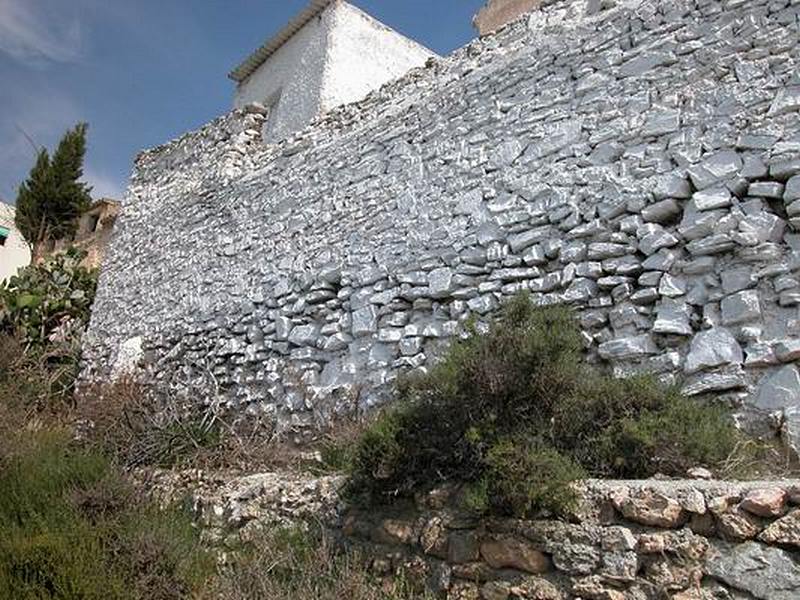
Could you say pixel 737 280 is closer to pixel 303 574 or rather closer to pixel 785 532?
pixel 785 532

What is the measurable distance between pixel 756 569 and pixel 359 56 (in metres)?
11.4

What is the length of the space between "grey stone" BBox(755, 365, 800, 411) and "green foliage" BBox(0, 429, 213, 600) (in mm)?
3691

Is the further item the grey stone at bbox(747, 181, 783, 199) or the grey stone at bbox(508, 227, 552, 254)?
the grey stone at bbox(508, 227, 552, 254)

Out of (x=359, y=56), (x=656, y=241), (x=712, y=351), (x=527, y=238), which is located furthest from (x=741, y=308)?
(x=359, y=56)

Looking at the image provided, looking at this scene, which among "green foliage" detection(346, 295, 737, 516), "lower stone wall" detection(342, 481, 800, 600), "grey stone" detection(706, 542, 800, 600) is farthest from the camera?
"green foliage" detection(346, 295, 737, 516)

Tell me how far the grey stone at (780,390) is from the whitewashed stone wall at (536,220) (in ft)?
0.05

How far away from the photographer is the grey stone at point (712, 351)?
4.82m

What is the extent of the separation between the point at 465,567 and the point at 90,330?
982cm

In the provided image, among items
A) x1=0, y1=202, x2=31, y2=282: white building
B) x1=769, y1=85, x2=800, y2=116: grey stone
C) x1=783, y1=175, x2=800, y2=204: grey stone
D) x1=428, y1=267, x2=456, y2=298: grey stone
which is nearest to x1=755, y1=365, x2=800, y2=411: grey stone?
x1=783, y1=175, x2=800, y2=204: grey stone

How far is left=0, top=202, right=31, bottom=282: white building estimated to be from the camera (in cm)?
2638

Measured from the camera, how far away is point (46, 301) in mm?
13133

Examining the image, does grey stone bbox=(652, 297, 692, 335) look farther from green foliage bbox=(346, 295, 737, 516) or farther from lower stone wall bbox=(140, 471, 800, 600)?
lower stone wall bbox=(140, 471, 800, 600)

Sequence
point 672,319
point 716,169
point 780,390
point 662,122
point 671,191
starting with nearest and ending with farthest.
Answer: point 780,390 → point 672,319 → point 716,169 → point 671,191 → point 662,122

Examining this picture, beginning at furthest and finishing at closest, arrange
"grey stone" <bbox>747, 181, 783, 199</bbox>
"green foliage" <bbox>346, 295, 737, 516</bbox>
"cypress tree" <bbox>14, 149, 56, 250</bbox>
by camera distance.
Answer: "cypress tree" <bbox>14, 149, 56, 250</bbox> → "grey stone" <bbox>747, 181, 783, 199</bbox> → "green foliage" <bbox>346, 295, 737, 516</bbox>
